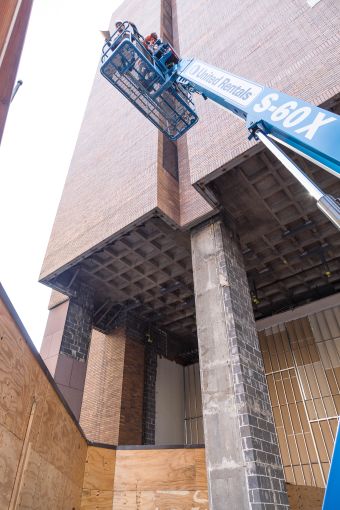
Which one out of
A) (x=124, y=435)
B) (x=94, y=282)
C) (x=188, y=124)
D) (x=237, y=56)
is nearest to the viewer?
(x=188, y=124)

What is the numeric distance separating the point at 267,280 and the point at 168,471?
336 inches

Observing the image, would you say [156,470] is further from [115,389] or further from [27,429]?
[27,429]

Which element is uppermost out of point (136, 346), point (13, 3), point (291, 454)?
point (136, 346)

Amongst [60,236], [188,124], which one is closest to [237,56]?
[188,124]

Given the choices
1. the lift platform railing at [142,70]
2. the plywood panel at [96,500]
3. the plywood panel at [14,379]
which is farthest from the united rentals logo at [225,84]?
the plywood panel at [96,500]

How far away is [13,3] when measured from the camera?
2.16 metres

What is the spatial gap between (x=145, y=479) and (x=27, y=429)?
21.5ft

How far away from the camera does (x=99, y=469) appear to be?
9195mm

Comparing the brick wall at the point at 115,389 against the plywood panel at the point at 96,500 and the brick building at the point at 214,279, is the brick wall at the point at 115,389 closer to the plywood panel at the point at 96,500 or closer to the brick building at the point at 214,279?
the brick building at the point at 214,279

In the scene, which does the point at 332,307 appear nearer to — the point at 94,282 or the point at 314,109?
the point at 94,282

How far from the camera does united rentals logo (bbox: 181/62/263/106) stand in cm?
691

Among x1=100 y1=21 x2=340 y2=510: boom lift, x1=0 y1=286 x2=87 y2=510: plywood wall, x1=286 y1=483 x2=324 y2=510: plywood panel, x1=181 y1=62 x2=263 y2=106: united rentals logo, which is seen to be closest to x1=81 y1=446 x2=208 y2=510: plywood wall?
x1=0 y1=286 x2=87 y2=510: plywood wall

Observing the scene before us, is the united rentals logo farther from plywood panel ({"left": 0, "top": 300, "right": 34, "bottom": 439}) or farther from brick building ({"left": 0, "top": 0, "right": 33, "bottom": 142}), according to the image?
plywood panel ({"left": 0, "top": 300, "right": 34, "bottom": 439})

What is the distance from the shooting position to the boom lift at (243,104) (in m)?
4.71
